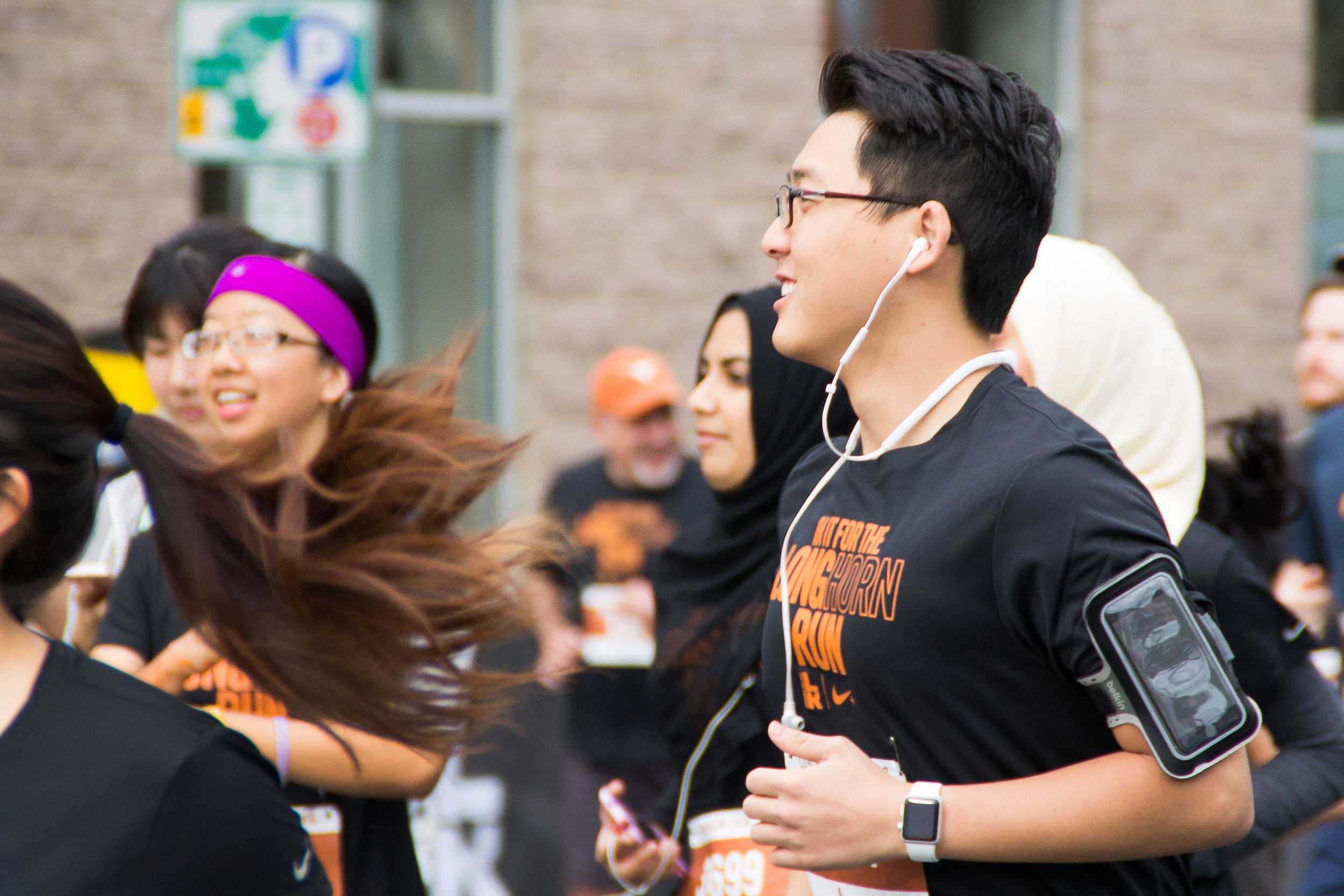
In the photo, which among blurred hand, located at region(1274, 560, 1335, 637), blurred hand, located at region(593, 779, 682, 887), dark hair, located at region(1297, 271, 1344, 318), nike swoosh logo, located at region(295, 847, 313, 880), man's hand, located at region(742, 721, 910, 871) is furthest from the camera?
dark hair, located at region(1297, 271, 1344, 318)

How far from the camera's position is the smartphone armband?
1604 millimetres

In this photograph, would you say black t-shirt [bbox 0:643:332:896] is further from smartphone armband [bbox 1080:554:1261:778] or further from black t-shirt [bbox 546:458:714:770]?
black t-shirt [bbox 546:458:714:770]

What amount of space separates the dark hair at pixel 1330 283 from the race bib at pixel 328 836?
354 centimetres

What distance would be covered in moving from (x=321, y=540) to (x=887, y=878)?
46.3 inches

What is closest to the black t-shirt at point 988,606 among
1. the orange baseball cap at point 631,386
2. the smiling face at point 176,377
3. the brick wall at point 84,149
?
the smiling face at point 176,377

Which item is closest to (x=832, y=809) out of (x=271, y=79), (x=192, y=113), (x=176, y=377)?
(x=176, y=377)

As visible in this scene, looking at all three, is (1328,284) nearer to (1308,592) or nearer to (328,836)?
(1308,592)

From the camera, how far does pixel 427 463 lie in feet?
9.35

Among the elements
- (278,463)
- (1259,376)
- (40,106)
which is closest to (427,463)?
(278,463)

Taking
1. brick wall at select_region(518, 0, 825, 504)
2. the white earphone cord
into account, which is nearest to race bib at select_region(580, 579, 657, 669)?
brick wall at select_region(518, 0, 825, 504)

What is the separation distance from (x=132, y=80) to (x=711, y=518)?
14.5ft

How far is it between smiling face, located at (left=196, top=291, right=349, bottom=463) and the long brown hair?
126 millimetres

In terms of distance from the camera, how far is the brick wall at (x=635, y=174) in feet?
24.3

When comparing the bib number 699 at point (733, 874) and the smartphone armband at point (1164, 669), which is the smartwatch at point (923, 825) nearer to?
the smartphone armband at point (1164, 669)
